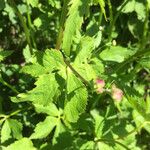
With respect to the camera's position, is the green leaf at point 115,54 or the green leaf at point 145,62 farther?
the green leaf at point 115,54

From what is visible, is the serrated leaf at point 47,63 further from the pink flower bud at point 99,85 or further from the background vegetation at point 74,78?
the pink flower bud at point 99,85

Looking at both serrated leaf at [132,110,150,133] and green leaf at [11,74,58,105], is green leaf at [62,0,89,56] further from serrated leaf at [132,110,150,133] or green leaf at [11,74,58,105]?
serrated leaf at [132,110,150,133]

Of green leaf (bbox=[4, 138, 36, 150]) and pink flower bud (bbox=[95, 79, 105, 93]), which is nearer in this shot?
pink flower bud (bbox=[95, 79, 105, 93])

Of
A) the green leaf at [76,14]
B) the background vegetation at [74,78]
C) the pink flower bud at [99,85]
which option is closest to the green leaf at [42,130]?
the background vegetation at [74,78]

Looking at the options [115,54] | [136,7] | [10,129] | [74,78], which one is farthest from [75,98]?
[136,7]

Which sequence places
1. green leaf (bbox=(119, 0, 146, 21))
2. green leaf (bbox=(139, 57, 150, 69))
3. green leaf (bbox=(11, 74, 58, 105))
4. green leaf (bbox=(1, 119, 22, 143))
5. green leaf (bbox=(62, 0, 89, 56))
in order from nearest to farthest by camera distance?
1. green leaf (bbox=(62, 0, 89, 56))
2. green leaf (bbox=(11, 74, 58, 105))
3. green leaf (bbox=(139, 57, 150, 69))
4. green leaf (bbox=(1, 119, 22, 143))
5. green leaf (bbox=(119, 0, 146, 21))

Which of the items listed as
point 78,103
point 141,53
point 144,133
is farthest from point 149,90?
point 78,103

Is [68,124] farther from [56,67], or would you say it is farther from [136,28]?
[136,28]

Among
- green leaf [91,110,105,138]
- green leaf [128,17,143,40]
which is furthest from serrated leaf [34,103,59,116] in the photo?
green leaf [128,17,143,40]
